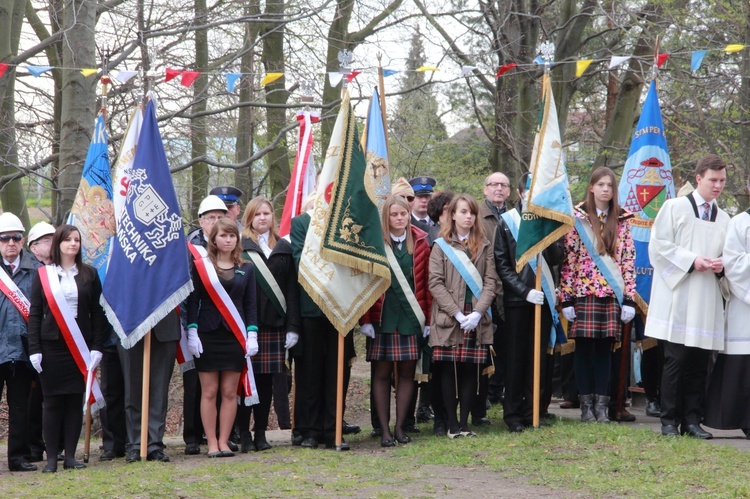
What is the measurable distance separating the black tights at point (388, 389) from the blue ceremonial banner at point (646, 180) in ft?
9.61

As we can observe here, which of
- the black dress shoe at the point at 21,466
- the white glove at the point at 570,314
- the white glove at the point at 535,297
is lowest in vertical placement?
the black dress shoe at the point at 21,466

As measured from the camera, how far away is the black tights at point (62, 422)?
7148mm

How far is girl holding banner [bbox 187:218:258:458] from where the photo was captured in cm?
748

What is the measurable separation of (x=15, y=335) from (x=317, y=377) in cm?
250

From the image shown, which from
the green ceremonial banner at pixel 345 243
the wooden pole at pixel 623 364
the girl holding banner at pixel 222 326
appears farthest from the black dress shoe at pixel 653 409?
the girl holding banner at pixel 222 326

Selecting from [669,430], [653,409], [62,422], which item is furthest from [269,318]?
[653,409]

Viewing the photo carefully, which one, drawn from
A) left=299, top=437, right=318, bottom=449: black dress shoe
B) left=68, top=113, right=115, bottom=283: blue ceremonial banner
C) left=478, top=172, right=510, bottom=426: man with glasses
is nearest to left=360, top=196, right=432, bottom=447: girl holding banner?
left=299, top=437, right=318, bottom=449: black dress shoe

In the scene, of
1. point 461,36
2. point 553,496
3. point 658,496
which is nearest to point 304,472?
point 553,496

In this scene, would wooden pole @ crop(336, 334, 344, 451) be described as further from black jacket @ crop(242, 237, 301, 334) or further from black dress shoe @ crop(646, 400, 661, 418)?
black dress shoe @ crop(646, 400, 661, 418)

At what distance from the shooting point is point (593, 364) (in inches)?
322

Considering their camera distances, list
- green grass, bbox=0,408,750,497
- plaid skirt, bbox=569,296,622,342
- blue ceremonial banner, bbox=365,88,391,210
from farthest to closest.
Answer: blue ceremonial banner, bbox=365,88,391,210
plaid skirt, bbox=569,296,622,342
green grass, bbox=0,408,750,497

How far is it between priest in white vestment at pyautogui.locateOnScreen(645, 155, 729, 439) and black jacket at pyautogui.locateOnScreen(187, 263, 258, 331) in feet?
11.0

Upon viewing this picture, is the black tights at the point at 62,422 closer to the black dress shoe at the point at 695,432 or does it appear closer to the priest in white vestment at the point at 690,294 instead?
the priest in white vestment at the point at 690,294

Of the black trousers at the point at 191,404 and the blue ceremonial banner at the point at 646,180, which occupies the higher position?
the blue ceremonial banner at the point at 646,180
